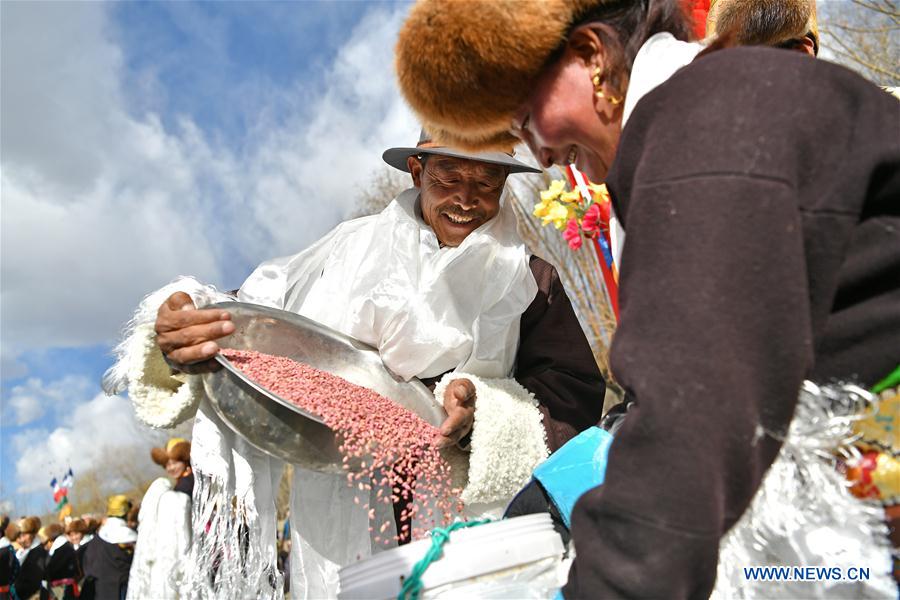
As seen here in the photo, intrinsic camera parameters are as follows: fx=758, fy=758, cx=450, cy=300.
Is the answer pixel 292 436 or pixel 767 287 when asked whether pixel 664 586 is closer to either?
pixel 767 287

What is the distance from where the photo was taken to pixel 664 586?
2.53 ft

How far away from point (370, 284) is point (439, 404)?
1.46 ft

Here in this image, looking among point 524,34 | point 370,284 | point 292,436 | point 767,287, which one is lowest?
point 767,287

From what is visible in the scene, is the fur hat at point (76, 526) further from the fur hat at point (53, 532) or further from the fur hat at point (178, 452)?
the fur hat at point (178, 452)

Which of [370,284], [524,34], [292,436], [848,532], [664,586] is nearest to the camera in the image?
[664,586]

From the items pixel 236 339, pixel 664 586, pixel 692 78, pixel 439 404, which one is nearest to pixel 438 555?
pixel 664 586

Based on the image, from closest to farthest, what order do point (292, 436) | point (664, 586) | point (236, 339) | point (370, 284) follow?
point (664, 586), point (292, 436), point (236, 339), point (370, 284)

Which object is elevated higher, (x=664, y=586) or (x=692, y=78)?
(x=692, y=78)

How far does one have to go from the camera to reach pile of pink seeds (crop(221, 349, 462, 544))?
71.7 inches

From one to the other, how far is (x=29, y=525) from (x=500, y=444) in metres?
8.29

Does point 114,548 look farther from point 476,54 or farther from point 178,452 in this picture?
point 476,54

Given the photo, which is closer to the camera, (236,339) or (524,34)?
(524,34)

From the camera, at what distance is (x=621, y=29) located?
43.5 inches

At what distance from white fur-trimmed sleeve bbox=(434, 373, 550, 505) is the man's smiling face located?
0.52m
